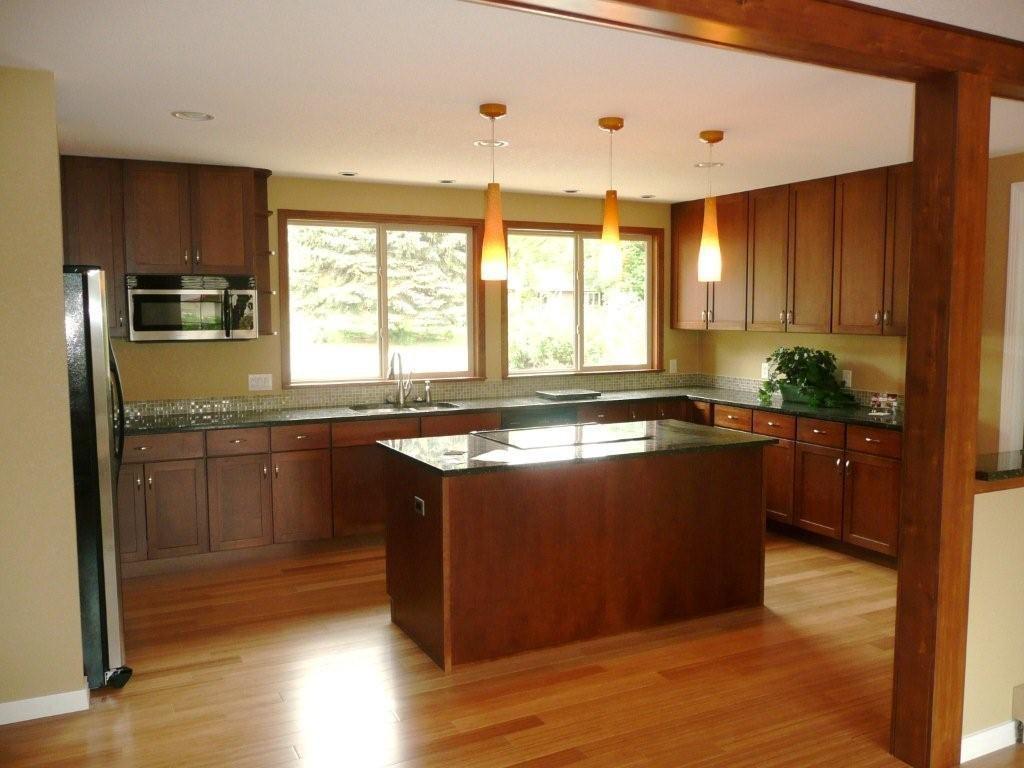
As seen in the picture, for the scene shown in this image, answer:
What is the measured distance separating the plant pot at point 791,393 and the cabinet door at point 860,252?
0.52 meters

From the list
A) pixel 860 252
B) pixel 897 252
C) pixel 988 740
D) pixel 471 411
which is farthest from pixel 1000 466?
pixel 471 411

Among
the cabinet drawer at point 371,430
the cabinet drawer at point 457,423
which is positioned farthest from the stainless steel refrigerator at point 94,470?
the cabinet drawer at point 457,423

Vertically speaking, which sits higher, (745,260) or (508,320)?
(745,260)

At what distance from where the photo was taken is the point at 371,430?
5.29 meters

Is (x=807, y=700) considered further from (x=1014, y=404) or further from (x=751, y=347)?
(x=751, y=347)

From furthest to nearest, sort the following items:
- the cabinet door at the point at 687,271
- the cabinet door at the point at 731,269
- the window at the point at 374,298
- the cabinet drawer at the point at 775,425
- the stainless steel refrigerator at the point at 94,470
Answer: the cabinet door at the point at 687,271 < the cabinet door at the point at 731,269 < the window at the point at 374,298 < the cabinet drawer at the point at 775,425 < the stainless steel refrigerator at the point at 94,470

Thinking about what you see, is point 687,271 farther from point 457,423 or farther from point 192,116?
point 192,116

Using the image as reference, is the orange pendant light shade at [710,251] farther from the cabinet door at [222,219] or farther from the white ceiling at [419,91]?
the cabinet door at [222,219]

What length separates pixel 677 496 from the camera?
3.94m

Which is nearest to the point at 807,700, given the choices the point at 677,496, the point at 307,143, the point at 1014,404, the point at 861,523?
the point at 677,496

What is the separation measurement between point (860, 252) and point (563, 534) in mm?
2931

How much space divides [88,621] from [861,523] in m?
4.15

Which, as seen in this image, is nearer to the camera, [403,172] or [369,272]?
[403,172]

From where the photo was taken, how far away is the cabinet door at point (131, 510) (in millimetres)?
4676
